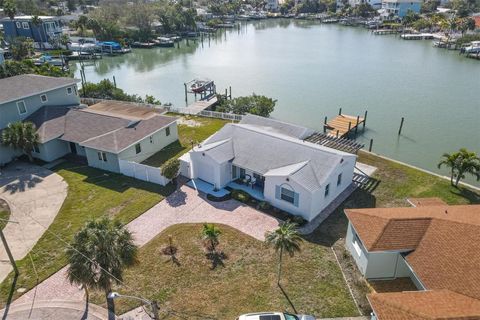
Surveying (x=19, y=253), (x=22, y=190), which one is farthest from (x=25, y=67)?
(x=19, y=253)

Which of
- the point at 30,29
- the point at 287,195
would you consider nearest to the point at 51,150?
the point at 287,195

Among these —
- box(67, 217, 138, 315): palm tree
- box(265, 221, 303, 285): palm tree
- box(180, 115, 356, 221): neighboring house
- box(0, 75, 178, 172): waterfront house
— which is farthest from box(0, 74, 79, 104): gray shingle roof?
box(265, 221, 303, 285): palm tree

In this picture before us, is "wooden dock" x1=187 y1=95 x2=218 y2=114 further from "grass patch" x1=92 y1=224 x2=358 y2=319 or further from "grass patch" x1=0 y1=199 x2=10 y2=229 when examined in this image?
"grass patch" x1=92 y1=224 x2=358 y2=319

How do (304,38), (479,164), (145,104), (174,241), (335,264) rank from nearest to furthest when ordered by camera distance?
(335,264) → (174,241) → (479,164) → (145,104) → (304,38)

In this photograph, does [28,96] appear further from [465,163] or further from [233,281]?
[465,163]

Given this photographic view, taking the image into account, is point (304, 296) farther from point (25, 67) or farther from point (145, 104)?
point (25, 67)

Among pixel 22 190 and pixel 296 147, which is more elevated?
pixel 296 147

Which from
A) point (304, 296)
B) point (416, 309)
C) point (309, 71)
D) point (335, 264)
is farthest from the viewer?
point (309, 71)
